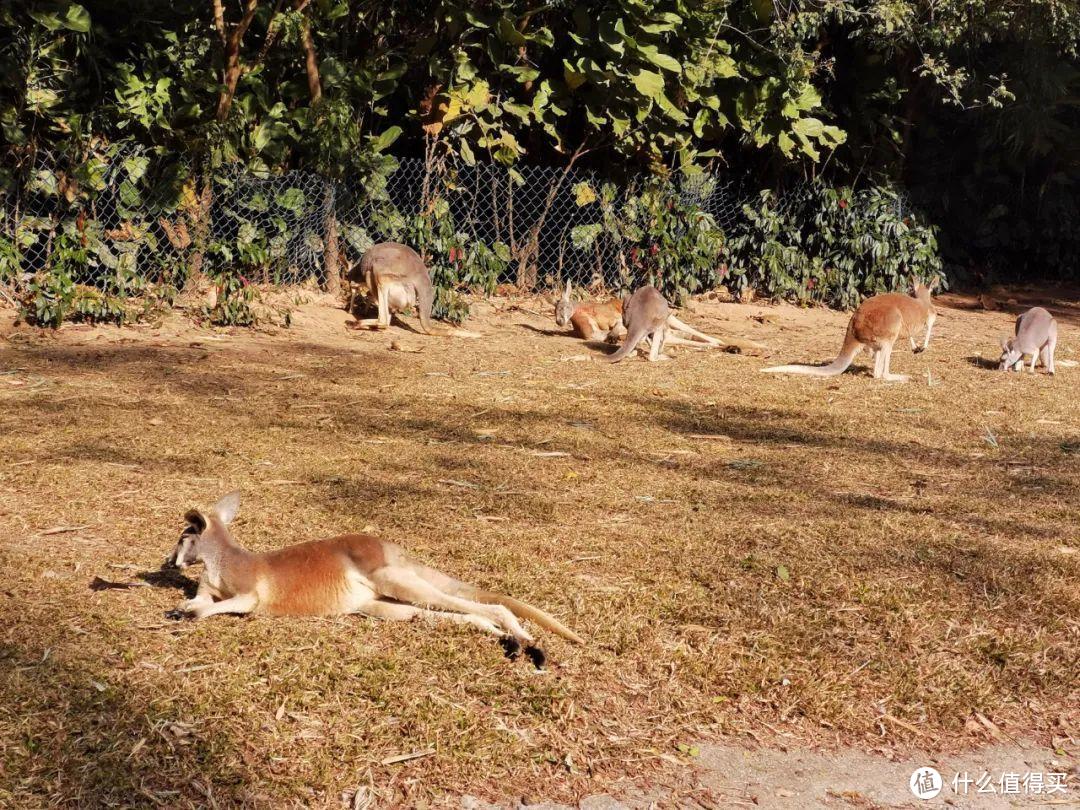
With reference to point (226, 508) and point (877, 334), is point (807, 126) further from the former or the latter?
point (226, 508)

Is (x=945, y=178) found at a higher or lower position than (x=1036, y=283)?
higher

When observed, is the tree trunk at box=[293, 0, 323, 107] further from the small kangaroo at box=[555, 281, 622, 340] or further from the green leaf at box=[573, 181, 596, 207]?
the small kangaroo at box=[555, 281, 622, 340]

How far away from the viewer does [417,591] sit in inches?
145

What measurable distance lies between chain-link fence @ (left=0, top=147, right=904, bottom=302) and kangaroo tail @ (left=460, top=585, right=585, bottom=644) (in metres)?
6.91

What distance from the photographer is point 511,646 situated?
355 cm

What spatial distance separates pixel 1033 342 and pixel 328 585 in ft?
25.0

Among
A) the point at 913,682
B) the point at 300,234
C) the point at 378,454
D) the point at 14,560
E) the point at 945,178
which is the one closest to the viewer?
the point at 913,682

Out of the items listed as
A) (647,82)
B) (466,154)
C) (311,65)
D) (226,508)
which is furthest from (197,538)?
(647,82)

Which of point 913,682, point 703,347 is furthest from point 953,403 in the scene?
point 913,682

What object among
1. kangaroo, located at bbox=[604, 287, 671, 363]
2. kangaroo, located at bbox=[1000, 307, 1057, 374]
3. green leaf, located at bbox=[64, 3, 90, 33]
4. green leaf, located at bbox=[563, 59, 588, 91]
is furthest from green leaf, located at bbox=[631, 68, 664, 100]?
green leaf, located at bbox=[64, 3, 90, 33]

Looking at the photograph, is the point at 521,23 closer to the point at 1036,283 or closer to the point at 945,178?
the point at 945,178

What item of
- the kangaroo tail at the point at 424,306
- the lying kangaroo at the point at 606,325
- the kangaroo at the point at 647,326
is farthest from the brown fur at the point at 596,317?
the kangaroo tail at the point at 424,306

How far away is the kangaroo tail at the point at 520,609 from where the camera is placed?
367 cm

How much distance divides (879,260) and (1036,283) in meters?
4.95
